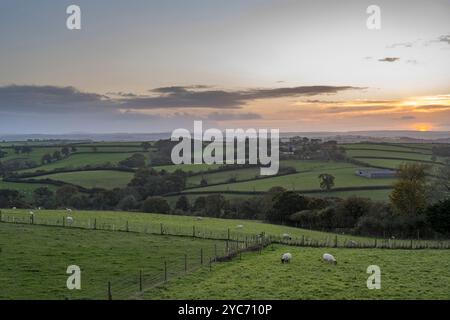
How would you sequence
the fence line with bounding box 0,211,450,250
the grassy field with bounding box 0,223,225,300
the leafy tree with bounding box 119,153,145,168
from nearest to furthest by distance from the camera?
the grassy field with bounding box 0,223,225,300 < the fence line with bounding box 0,211,450,250 < the leafy tree with bounding box 119,153,145,168

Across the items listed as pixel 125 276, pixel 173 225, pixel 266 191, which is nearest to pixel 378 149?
pixel 266 191

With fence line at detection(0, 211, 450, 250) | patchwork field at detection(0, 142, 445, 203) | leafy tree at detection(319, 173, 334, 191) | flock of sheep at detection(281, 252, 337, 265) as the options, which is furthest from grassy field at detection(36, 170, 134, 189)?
flock of sheep at detection(281, 252, 337, 265)

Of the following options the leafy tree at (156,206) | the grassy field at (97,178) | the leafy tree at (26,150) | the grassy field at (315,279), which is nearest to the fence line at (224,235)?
the grassy field at (315,279)

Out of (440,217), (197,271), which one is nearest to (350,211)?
(440,217)

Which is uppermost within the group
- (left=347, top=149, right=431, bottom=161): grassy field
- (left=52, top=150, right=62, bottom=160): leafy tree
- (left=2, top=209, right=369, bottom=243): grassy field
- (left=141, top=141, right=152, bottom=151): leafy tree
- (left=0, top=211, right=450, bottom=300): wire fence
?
(left=141, top=141, right=152, bottom=151): leafy tree

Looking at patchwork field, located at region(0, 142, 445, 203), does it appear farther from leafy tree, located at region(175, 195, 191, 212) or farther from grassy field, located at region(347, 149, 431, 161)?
leafy tree, located at region(175, 195, 191, 212)

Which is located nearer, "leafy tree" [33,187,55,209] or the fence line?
the fence line

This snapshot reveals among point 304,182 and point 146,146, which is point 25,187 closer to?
point 146,146

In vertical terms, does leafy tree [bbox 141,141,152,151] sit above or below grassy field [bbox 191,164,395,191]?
above
